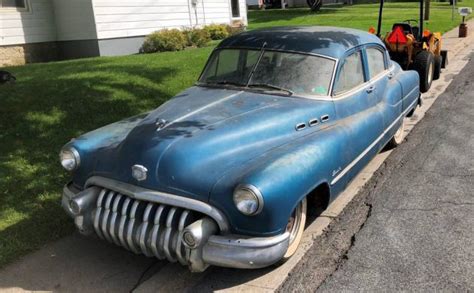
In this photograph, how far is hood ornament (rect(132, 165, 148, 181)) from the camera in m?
3.52

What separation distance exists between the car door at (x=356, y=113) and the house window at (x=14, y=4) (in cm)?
1013

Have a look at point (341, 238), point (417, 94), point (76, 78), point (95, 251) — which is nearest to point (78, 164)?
point (95, 251)

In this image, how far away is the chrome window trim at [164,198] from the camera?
3.28 metres

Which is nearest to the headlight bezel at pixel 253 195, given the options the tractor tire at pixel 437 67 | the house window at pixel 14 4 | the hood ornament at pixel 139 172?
the hood ornament at pixel 139 172

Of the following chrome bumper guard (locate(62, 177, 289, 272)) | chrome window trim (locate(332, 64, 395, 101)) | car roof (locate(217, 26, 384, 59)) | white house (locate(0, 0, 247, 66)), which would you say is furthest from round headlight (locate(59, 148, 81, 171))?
white house (locate(0, 0, 247, 66))

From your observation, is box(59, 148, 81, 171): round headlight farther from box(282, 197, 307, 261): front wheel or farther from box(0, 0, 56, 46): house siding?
box(0, 0, 56, 46): house siding

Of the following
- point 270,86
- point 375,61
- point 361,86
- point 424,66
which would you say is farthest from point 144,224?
point 424,66

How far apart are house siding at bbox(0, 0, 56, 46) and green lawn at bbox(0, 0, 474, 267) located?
2.14 metres

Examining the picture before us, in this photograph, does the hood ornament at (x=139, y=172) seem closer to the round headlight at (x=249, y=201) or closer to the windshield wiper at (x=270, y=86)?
the round headlight at (x=249, y=201)

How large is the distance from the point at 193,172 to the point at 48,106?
15.6ft

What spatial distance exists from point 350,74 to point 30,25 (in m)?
10.3

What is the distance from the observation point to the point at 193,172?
3475mm

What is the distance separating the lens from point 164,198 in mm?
3395

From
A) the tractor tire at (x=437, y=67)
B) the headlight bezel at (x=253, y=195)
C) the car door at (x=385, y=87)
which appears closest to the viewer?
the headlight bezel at (x=253, y=195)
